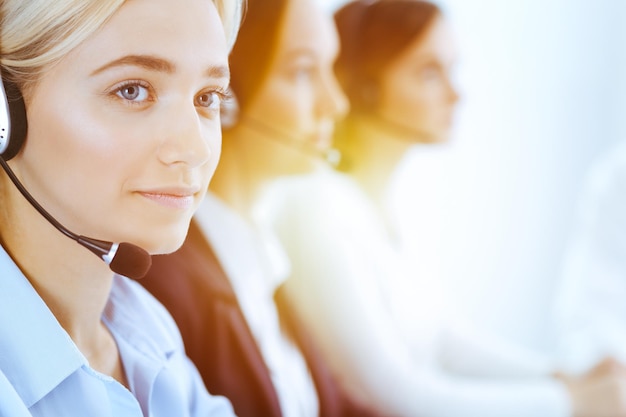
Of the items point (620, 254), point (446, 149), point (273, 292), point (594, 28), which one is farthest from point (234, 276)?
point (594, 28)

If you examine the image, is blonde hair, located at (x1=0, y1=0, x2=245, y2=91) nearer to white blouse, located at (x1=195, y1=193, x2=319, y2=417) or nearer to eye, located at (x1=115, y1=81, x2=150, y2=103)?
eye, located at (x1=115, y1=81, x2=150, y2=103)

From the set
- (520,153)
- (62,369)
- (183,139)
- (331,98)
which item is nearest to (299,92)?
(331,98)

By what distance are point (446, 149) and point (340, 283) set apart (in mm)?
537

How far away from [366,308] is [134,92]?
0.60 metres

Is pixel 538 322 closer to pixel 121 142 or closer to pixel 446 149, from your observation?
pixel 446 149

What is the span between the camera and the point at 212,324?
856 millimetres

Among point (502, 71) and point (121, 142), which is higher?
point (502, 71)

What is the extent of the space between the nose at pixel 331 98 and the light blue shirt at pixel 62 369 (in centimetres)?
43

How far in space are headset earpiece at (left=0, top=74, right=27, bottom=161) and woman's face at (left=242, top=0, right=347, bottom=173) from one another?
39cm

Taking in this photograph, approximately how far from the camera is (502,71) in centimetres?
164

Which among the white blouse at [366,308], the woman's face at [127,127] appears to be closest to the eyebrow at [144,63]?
the woman's face at [127,127]

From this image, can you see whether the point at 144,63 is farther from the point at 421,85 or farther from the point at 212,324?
the point at 421,85

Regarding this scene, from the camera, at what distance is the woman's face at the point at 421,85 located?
4.09 feet

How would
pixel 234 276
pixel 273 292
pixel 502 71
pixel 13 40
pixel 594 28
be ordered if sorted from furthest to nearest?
pixel 594 28, pixel 502 71, pixel 273 292, pixel 234 276, pixel 13 40
